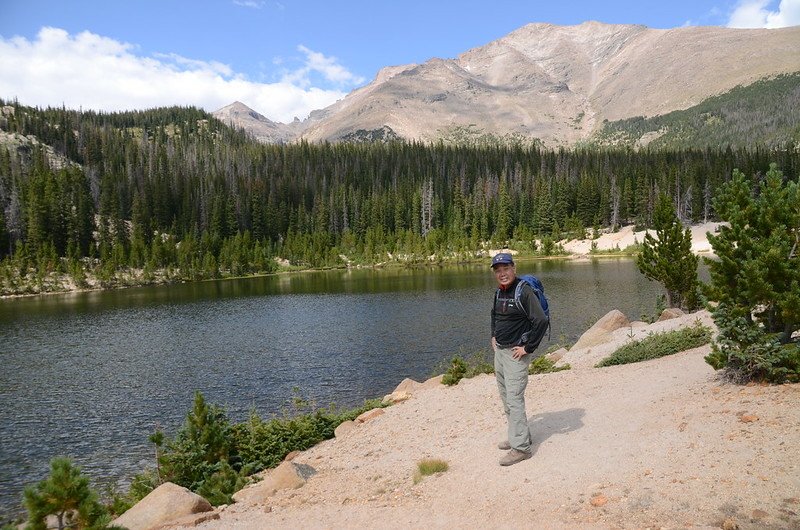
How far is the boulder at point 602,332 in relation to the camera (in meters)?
23.2

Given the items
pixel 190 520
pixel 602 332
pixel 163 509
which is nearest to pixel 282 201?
pixel 602 332

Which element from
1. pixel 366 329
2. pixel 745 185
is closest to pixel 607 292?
pixel 366 329

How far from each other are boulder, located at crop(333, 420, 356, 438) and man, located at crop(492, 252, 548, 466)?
759 centimetres

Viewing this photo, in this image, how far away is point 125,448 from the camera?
1919 centimetres

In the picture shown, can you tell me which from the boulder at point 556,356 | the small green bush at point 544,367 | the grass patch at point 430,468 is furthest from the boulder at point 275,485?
the boulder at point 556,356

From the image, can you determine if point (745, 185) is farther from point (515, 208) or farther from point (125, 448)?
point (515, 208)

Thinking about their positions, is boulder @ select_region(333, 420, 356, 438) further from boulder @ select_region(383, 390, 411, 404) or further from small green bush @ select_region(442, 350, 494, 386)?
small green bush @ select_region(442, 350, 494, 386)

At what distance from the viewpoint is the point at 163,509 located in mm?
9742

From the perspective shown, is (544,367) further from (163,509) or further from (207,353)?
(207,353)

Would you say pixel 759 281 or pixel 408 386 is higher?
pixel 759 281

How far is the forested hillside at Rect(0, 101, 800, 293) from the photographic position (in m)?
112

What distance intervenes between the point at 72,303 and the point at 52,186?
65.5 metres

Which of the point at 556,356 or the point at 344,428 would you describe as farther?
the point at 556,356

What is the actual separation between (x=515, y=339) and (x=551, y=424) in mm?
3037
